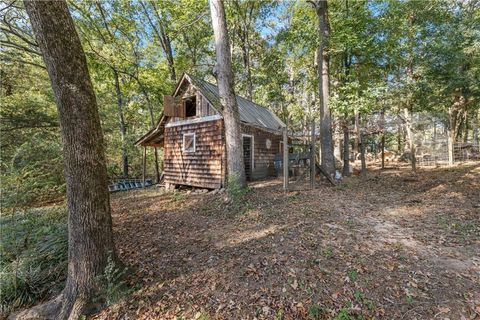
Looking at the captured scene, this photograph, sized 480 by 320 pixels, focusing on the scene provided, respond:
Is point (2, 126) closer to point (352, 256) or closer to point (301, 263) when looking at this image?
point (301, 263)

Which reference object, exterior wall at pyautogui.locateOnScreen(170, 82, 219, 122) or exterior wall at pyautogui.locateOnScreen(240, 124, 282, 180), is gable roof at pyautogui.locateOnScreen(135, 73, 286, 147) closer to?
exterior wall at pyautogui.locateOnScreen(170, 82, 219, 122)

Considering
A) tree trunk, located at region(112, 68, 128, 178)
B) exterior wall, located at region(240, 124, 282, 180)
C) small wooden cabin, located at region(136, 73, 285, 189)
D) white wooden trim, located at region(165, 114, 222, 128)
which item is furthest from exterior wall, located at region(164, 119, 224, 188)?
tree trunk, located at region(112, 68, 128, 178)

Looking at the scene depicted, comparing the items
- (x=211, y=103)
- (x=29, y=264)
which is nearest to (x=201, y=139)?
(x=211, y=103)

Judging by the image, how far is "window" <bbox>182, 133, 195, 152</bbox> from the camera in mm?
10799

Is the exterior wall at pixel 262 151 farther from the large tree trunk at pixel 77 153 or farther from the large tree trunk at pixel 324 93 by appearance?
the large tree trunk at pixel 77 153

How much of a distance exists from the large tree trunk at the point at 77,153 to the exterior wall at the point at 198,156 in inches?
258

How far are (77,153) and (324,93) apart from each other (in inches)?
364

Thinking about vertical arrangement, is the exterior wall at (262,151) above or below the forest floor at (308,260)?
above

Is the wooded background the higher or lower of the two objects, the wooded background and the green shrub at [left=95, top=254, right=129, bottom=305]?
the higher

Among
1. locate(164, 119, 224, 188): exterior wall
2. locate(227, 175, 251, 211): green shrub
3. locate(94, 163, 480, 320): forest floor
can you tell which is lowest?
locate(94, 163, 480, 320): forest floor

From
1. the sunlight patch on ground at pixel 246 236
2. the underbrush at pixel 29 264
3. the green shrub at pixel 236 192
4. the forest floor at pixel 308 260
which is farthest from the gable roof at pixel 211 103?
the underbrush at pixel 29 264

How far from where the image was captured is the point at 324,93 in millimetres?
9562

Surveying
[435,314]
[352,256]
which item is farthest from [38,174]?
[435,314]

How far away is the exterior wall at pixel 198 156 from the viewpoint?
382 inches
